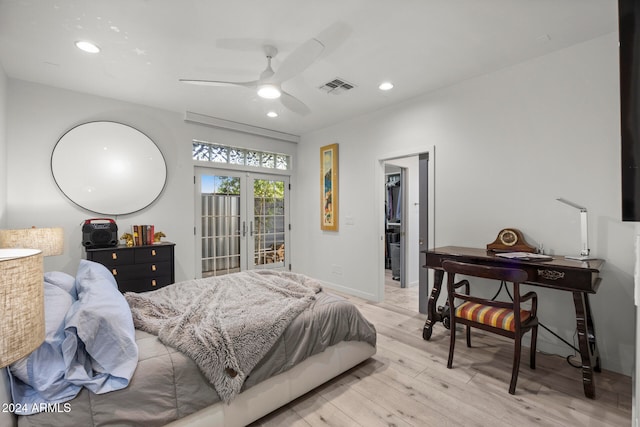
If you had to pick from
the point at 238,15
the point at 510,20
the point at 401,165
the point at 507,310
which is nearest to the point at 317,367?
the point at 507,310

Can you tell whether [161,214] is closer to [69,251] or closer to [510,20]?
[69,251]

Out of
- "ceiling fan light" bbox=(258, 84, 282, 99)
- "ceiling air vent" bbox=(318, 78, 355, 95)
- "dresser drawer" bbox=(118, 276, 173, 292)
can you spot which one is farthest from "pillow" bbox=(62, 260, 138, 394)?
"ceiling air vent" bbox=(318, 78, 355, 95)

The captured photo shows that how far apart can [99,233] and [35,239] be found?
0.72 m

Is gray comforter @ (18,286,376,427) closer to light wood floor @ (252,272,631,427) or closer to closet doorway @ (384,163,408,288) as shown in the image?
light wood floor @ (252,272,631,427)

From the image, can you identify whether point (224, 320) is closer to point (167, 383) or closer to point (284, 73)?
point (167, 383)

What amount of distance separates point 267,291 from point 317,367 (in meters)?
0.74

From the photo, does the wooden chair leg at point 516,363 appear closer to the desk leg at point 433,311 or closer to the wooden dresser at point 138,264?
the desk leg at point 433,311

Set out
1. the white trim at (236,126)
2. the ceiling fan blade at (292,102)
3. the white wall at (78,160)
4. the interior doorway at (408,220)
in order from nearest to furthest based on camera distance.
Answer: the ceiling fan blade at (292,102), the white wall at (78,160), the interior doorway at (408,220), the white trim at (236,126)

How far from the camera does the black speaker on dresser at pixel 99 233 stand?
311 cm

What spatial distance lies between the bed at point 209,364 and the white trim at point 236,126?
2626 millimetres

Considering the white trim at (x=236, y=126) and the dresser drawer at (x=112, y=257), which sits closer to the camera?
the dresser drawer at (x=112, y=257)

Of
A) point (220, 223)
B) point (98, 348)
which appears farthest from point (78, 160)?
point (98, 348)

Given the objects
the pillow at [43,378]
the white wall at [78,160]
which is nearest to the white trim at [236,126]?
the white wall at [78,160]

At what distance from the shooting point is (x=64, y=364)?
125cm
